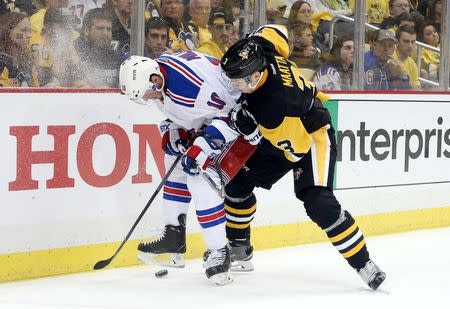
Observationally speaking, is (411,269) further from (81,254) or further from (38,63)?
(38,63)

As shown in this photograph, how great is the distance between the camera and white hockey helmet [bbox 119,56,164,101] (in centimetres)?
443

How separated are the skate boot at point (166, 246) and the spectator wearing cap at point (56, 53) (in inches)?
32.7

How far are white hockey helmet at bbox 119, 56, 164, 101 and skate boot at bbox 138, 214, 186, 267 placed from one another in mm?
646

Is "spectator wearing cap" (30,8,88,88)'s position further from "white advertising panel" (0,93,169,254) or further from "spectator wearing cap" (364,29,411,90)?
"spectator wearing cap" (364,29,411,90)

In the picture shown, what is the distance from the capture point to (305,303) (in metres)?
4.37

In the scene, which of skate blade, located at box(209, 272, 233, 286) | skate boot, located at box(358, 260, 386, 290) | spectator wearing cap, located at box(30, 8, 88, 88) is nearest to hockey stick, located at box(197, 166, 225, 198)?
skate blade, located at box(209, 272, 233, 286)

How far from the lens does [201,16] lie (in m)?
5.58

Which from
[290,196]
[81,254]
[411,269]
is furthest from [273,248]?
[81,254]

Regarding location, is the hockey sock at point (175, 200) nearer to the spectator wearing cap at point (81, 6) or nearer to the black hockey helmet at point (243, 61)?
the black hockey helmet at point (243, 61)

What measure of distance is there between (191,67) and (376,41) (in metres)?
2.35

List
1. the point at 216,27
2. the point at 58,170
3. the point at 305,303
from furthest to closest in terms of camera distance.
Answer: the point at 216,27 < the point at 58,170 < the point at 305,303

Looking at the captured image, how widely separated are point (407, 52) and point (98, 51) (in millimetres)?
2466

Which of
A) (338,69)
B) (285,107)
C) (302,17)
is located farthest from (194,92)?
(338,69)

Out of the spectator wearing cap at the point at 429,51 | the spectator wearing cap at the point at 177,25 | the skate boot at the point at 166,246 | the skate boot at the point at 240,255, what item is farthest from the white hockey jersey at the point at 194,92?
the spectator wearing cap at the point at 429,51
